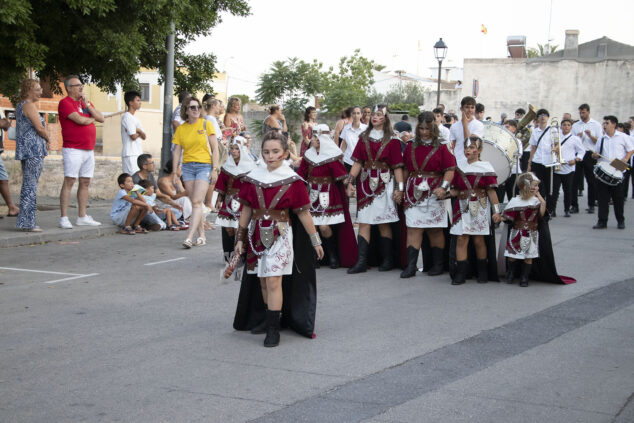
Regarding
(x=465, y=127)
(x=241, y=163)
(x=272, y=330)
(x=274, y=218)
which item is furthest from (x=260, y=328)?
(x=465, y=127)

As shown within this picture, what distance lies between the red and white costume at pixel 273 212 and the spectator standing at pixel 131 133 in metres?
7.56

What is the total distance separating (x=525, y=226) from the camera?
9164 mm

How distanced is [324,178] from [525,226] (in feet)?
8.41

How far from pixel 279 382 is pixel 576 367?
2282 millimetres

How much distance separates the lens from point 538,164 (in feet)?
53.9

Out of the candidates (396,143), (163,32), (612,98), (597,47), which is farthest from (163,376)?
(597,47)

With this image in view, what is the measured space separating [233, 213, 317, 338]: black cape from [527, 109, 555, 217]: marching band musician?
34.4 ft

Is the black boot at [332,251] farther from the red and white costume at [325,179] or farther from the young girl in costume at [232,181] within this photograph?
the young girl in costume at [232,181]

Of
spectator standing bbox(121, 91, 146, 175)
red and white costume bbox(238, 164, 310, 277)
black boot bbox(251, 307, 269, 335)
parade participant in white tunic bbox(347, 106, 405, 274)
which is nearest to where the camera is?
red and white costume bbox(238, 164, 310, 277)

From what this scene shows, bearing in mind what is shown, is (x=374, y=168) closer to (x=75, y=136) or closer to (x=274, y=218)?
(x=274, y=218)

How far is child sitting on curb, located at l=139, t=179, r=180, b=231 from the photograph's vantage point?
1340 centimetres

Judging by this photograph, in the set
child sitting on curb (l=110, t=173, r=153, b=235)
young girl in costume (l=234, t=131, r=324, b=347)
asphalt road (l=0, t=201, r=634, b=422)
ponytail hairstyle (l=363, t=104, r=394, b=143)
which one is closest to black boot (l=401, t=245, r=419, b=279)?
asphalt road (l=0, t=201, r=634, b=422)

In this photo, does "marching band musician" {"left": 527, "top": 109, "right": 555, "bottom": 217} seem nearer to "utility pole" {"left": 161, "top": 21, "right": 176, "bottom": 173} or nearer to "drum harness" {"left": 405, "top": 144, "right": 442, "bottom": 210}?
"drum harness" {"left": 405, "top": 144, "right": 442, "bottom": 210}

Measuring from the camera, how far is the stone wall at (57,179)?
17812 mm
